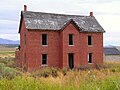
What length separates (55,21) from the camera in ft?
133

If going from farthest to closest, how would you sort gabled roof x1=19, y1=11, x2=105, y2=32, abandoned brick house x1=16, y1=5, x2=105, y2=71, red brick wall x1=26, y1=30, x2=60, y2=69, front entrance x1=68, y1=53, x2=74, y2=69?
front entrance x1=68, y1=53, x2=74, y2=69
gabled roof x1=19, y1=11, x2=105, y2=32
abandoned brick house x1=16, y1=5, x2=105, y2=71
red brick wall x1=26, y1=30, x2=60, y2=69

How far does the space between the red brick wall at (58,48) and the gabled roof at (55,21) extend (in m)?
0.65

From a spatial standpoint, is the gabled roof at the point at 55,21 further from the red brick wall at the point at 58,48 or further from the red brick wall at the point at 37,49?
the red brick wall at the point at 37,49

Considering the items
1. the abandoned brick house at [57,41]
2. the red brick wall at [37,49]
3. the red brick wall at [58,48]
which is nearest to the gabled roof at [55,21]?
the abandoned brick house at [57,41]

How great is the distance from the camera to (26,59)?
126 feet

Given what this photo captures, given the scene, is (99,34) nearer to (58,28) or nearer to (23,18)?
(58,28)

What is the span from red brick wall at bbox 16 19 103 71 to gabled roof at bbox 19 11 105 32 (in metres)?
0.65

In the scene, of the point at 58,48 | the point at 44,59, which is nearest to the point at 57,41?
the point at 58,48

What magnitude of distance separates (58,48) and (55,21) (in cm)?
367

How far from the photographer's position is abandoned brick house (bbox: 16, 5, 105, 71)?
3788cm

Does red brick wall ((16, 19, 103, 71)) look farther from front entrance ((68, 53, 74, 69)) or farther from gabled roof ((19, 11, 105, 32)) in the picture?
gabled roof ((19, 11, 105, 32))

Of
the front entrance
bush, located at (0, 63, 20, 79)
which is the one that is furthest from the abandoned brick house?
bush, located at (0, 63, 20, 79)

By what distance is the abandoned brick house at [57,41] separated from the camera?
124 ft

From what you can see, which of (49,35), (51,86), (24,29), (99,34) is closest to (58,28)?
(49,35)
